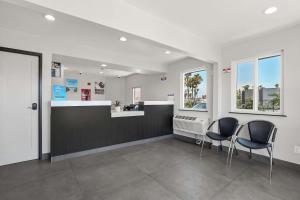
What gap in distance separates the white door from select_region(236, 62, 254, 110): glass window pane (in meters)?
4.52

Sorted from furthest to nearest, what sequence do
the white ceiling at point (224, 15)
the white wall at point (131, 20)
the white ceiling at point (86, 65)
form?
the white ceiling at point (86, 65)
the white ceiling at point (224, 15)
the white wall at point (131, 20)

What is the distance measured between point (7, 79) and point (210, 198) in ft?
13.0

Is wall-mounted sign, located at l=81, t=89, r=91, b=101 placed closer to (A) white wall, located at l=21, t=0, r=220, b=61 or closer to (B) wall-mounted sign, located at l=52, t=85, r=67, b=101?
(B) wall-mounted sign, located at l=52, t=85, r=67, b=101

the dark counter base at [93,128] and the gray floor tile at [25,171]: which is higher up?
the dark counter base at [93,128]

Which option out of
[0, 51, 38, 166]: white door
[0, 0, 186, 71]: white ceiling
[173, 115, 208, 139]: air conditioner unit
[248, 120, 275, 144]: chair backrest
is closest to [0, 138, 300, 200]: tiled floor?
[0, 51, 38, 166]: white door

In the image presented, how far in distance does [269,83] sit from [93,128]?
399 cm

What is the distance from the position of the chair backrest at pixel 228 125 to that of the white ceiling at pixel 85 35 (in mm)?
1887

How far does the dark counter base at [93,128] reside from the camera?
3057mm

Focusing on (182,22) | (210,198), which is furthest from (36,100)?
(210,198)

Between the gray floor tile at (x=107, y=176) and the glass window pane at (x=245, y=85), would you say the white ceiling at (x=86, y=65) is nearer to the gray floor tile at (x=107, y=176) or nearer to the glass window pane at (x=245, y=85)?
the gray floor tile at (x=107, y=176)

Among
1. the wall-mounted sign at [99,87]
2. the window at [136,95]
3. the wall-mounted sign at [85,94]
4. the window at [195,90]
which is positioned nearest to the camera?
the window at [195,90]

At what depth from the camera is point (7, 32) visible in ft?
9.04

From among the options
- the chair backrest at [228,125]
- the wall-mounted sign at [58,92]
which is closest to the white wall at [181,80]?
the chair backrest at [228,125]

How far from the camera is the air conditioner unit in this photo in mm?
4055
